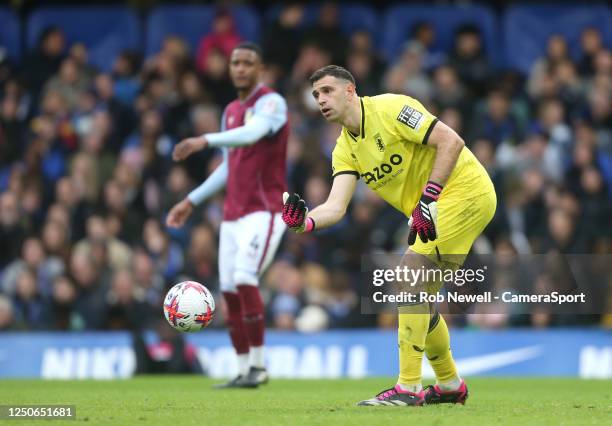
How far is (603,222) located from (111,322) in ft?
21.7

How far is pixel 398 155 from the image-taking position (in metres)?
8.66

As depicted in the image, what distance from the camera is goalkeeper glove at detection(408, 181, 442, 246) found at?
8094 mm

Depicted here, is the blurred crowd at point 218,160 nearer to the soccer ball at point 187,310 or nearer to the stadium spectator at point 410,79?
the stadium spectator at point 410,79

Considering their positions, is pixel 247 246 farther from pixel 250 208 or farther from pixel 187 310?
pixel 187 310

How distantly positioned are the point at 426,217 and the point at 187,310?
271cm

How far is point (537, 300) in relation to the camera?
14.6 meters

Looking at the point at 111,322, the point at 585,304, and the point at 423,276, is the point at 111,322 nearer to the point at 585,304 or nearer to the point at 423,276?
the point at 585,304

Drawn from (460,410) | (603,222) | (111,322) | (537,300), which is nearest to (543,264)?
(537,300)

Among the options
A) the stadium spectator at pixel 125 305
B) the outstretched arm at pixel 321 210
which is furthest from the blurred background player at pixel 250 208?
the stadium spectator at pixel 125 305

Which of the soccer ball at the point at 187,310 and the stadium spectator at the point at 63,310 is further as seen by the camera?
the stadium spectator at the point at 63,310

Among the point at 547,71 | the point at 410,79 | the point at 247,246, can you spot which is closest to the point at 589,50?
the point at 547,71

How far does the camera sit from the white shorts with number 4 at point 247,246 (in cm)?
1119

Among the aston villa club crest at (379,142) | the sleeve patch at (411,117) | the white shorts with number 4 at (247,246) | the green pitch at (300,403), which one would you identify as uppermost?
the sleeve patch at (411,117)

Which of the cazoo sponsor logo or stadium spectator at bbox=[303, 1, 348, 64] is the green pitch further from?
stadium spectator at bbox=[303, 1, 348, 64]
